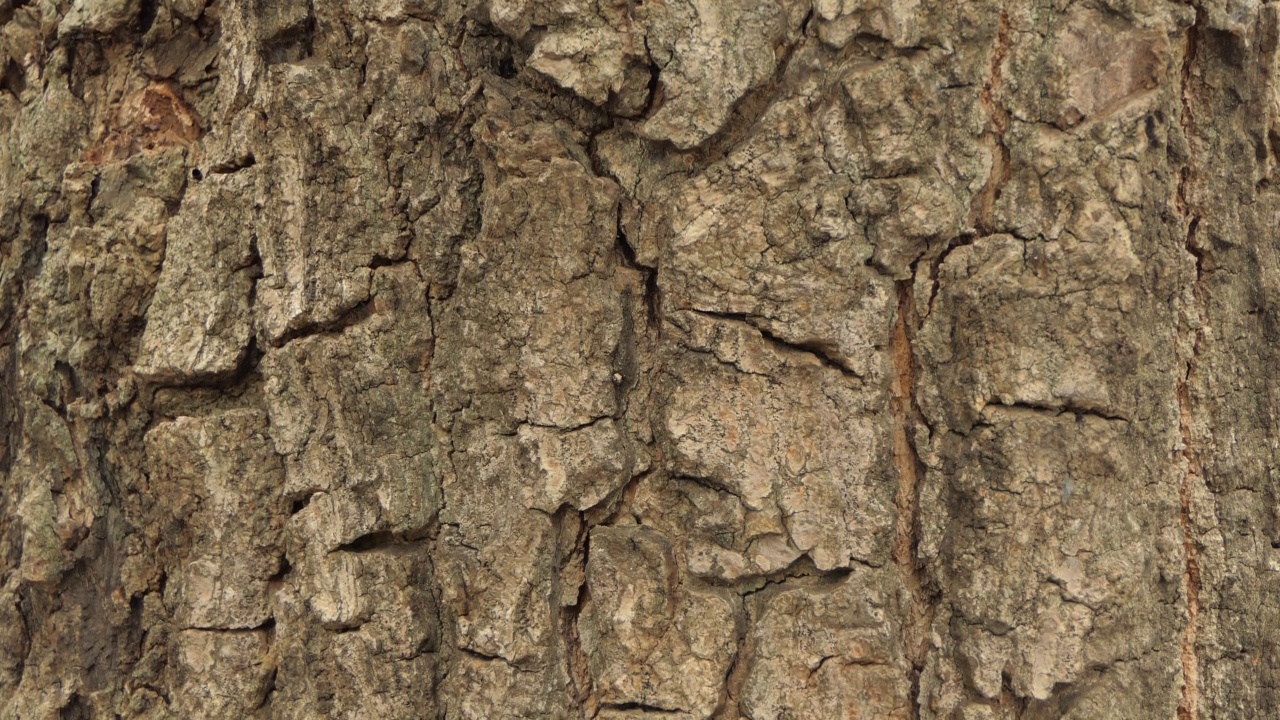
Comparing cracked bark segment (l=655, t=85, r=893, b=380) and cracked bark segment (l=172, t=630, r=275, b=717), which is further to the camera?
cracked bark segment (l=172, t=630, r=275, b=717)

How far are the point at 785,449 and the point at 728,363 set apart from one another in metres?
0.15

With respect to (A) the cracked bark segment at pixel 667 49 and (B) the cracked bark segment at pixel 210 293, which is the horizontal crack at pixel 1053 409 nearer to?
(A) the cracked bark segment at pixel 667 49

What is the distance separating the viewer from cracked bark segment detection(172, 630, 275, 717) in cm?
169

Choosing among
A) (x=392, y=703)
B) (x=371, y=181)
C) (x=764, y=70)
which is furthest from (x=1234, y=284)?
(x=392, y=703)

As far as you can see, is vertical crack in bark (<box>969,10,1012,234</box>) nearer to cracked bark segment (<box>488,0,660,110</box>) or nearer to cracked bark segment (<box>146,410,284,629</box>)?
cracked bark segment (<box>488,0,660,110</box>)

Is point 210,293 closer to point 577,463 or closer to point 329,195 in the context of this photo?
point 329,195

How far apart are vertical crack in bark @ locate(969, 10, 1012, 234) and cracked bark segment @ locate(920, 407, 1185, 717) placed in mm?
278

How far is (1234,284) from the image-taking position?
5.25 feet

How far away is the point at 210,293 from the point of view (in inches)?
66.7

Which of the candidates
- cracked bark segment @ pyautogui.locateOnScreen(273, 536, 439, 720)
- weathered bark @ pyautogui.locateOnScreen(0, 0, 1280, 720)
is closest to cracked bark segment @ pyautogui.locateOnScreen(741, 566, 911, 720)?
weathered bark @ pyautogui.locateOnScreen(0, 0, 1280, 720)

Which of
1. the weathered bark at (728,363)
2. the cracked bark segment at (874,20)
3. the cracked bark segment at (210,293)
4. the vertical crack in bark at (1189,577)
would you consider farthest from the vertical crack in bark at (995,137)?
the cracked bark segment at (210,293)

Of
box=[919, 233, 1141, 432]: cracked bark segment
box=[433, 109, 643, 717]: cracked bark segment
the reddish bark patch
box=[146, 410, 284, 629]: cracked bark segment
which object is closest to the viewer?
box=[919, 233, 1141, 432]: cracked bark segment

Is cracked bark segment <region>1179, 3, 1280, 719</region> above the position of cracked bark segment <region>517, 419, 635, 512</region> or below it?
above

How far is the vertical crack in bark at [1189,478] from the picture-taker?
5.08 ft
